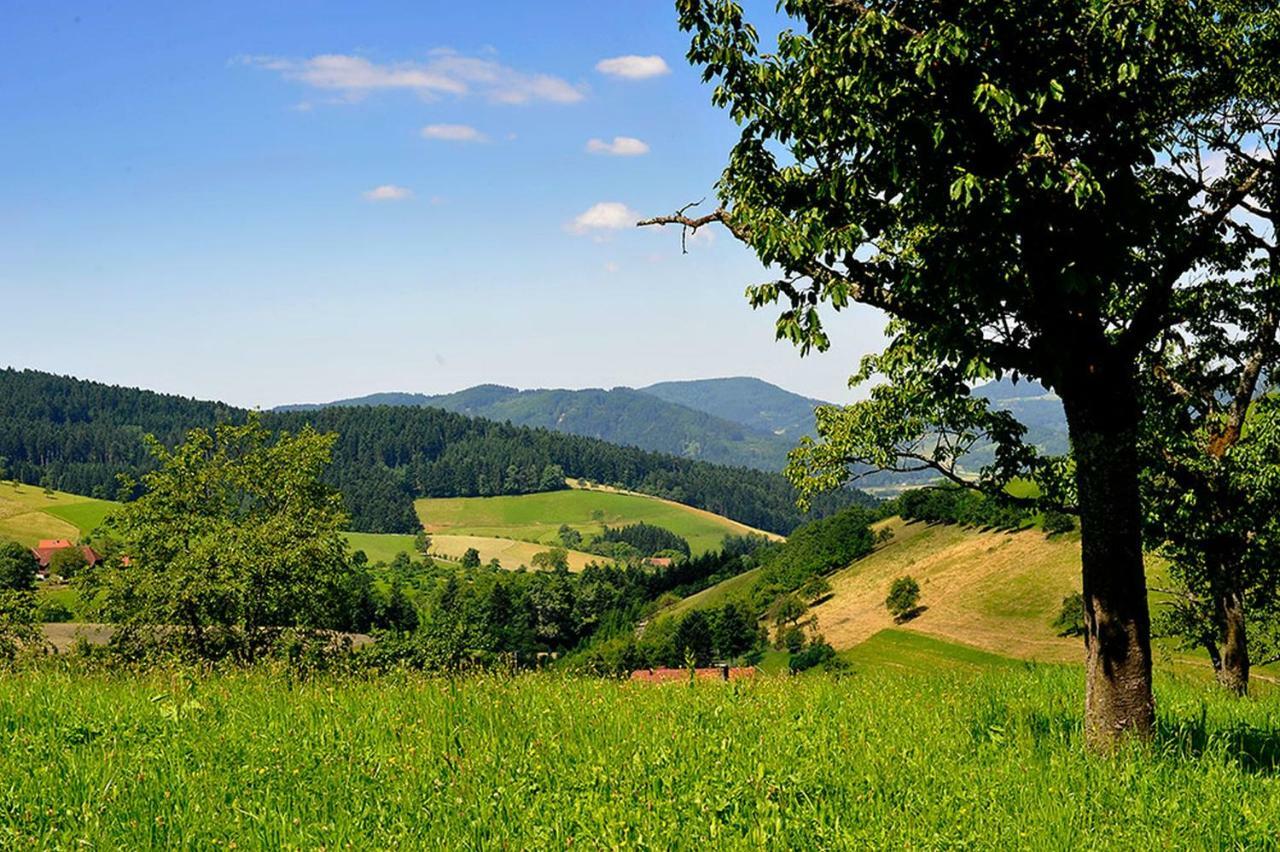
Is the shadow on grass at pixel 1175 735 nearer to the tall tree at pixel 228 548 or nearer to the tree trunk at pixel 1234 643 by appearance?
the tree trunk at pixel 1234 643

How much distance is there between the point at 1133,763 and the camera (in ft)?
24.4

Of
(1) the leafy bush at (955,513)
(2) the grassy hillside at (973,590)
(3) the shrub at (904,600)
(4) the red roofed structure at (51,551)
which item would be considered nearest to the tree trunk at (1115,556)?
(2) the grassy hillside at (973,590)

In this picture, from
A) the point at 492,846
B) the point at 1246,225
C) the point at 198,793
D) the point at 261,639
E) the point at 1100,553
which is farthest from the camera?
the point at 261,639

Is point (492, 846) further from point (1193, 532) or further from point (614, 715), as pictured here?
point (1193, 532)

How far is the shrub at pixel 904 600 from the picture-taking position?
4806 inches

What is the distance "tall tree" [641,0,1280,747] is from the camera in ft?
24.4

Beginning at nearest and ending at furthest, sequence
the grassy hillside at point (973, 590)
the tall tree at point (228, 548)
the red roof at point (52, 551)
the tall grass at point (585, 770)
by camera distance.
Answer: the tall grass at point (585, 770), the tall tree at point (228, 548), the grassy hillside at point (973, 590), the red roof at point (52, 551)

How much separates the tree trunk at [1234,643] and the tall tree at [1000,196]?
1308cm

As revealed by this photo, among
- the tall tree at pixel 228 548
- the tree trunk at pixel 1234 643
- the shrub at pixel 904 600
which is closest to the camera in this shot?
the tree trunk at pixel 1234 643

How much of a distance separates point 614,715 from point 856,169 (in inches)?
228

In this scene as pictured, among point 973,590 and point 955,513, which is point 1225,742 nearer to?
point 973,590

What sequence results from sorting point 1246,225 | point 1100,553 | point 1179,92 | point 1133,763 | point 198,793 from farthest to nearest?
point 1246,225
point 1179,92
point 1100,553
point 1133,763
point 198,793

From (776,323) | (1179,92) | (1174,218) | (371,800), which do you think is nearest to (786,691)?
(776,323)

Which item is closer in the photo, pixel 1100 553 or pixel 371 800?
pixel 371 800
